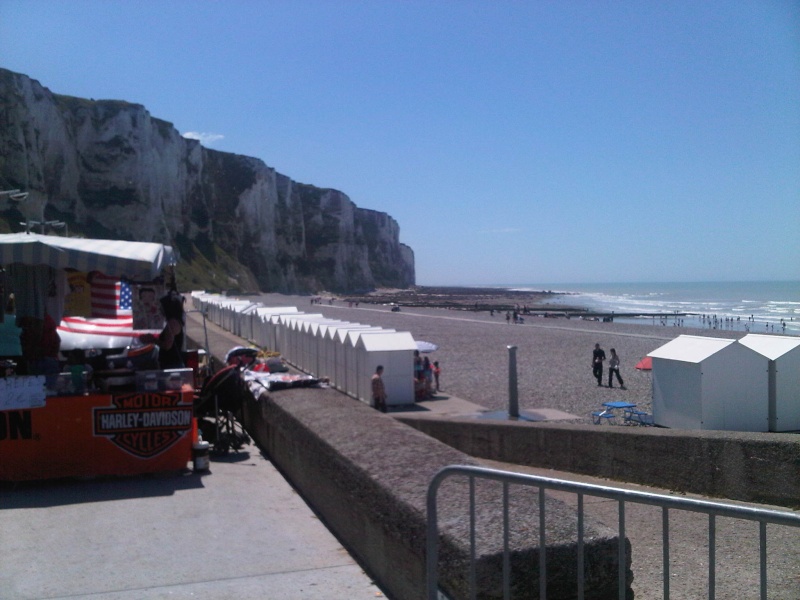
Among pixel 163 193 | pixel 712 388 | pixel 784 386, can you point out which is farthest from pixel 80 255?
pixel 163 193

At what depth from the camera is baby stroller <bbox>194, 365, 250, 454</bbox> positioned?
29.5 feet

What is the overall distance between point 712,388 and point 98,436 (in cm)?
743

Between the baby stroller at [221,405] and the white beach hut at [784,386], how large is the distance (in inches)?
260

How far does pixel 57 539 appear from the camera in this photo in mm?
5586

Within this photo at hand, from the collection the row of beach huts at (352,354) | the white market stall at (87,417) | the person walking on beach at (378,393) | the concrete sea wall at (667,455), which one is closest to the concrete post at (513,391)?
the person walking on beach at (378,393)

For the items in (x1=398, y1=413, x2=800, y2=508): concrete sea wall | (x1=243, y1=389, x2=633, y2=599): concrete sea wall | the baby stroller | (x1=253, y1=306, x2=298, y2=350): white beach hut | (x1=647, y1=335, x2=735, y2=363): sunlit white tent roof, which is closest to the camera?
(x1=243, y1=389, x2=633, y2=599): concrete sea wall

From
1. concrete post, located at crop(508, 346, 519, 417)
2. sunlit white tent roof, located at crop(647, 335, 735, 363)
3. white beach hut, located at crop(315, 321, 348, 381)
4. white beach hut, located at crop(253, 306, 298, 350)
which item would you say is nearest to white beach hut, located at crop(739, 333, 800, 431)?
sunlit white tent roof, located at crop(647, 335, 735, 363)

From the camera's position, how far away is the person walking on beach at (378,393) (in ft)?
46.0

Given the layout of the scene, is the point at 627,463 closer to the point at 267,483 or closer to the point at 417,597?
the point at 267,483

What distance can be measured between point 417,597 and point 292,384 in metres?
5.32

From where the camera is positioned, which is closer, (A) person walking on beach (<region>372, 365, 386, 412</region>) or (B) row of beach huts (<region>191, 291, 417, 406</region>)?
(A) person walking on beach (<region>372, 365, 386, 412</region>)

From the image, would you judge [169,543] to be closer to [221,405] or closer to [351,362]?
[221,405]

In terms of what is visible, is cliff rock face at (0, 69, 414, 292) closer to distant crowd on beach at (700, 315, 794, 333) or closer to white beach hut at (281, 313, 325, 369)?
white beach hut at (281, 313, 325, 369)

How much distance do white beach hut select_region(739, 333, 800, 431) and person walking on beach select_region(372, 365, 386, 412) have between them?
683cm
